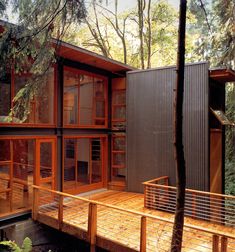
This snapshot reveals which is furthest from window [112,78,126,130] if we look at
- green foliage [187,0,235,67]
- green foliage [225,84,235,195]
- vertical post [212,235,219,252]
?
vertical post [212,235,219,252]

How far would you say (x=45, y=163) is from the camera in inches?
310

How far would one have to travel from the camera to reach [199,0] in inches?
136

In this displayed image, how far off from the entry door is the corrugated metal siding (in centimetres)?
278

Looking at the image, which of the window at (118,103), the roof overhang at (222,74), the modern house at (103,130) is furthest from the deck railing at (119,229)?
the roof overhang at (222,74)

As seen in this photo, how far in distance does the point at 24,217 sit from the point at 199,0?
21.6 ft

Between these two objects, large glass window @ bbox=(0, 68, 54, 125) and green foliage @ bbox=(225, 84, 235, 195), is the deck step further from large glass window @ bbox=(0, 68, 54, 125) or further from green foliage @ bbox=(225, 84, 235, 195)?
green foliage @ bbox=(225, 84, 235, 195)

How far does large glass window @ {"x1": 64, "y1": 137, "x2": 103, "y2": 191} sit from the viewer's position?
8703 mm

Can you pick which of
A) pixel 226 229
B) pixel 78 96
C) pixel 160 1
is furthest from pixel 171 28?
pixel 226 229

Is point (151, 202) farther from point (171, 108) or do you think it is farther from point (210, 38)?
point (210, 38)

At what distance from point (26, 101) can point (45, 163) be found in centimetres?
394

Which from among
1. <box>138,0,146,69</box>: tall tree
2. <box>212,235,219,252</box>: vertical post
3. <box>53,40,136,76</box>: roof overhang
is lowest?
<box>212,235,219,252</box>: vertical post

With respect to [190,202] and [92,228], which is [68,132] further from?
[190,202]

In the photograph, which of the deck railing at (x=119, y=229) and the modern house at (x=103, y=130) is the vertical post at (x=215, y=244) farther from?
the modern house at (x=103, y=130)

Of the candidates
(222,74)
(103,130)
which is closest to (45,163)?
(103,130)
